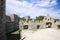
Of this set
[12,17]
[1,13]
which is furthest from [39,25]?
[1,13]

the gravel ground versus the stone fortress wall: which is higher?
the stone fortress wall

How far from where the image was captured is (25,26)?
38.7m

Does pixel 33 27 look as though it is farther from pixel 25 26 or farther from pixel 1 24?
pixel 1 24

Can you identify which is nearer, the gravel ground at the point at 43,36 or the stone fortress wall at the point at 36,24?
the gravel ground at the point at 43,36

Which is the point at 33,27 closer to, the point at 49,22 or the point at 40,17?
the point at 49,22

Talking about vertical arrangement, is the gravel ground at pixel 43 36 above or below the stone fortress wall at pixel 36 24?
below

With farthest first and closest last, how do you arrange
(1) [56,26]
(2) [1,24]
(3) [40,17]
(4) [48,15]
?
(3) [40,17] → (4) [48,15] → (1) [56,26] → (2) [1,24]

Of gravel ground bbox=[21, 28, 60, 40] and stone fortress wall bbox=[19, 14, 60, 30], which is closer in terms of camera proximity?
gravel ground bbox=[21, 28, 60, 40]

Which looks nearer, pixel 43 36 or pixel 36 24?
pixel 43 36

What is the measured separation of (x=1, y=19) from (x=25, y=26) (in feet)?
75.5

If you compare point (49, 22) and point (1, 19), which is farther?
Answer: point (49, 22)

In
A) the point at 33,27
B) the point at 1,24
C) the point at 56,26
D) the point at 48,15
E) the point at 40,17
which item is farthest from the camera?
the point at 40,17

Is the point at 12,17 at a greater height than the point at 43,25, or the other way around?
the point at 12,17

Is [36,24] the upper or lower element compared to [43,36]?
upper
